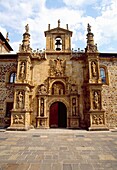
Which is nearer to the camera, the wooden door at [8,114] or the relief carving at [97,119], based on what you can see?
the relief carving at [97,119]

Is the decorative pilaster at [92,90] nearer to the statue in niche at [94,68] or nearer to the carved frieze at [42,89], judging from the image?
the statue in niche at [94,68]

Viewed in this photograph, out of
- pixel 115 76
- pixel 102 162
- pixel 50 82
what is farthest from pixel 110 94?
pixel 102 162

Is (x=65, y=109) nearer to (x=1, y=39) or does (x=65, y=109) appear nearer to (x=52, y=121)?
(x=52, y=121)

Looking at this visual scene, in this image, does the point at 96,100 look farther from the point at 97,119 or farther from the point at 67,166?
the point at 67,166

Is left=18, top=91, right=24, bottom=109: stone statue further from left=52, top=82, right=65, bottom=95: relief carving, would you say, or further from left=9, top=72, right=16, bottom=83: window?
left=52, top=82, right=65, bottom=95: relief carving

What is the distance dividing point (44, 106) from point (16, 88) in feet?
10.5

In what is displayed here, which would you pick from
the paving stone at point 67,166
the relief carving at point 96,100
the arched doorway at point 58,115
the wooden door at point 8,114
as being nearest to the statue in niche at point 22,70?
the wooden door at point 8,114

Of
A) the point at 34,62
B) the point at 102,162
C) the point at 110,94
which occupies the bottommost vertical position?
the point at 102,162

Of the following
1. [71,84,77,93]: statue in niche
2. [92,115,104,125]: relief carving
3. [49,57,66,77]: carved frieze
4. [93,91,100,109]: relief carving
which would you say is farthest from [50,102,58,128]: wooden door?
[93,91,100,109]: relief carving

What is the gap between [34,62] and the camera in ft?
50.5

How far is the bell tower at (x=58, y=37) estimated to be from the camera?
15.8m

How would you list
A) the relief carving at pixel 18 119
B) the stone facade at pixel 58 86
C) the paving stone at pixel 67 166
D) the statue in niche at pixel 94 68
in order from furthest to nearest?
the statue in niche at pixel 94 68
the stone facade at pixel 58 86
the relief carving at pixel 18 119
the paving stone at pixel 67 166

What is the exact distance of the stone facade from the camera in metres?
13.4

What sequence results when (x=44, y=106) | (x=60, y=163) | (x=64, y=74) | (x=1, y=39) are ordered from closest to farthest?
Result: (x=60, y=163), (x=44, y=106), (x=64, y=74), (x=1, y=39)
